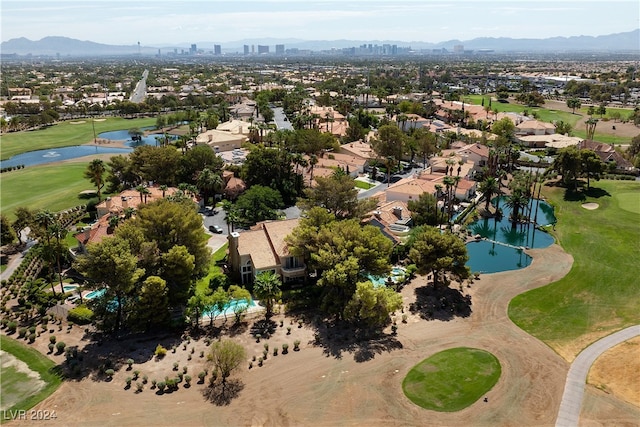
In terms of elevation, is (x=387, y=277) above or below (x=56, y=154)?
below

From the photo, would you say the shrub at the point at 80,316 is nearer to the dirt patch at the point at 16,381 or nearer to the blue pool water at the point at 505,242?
the dirt patch at the point at 16,381

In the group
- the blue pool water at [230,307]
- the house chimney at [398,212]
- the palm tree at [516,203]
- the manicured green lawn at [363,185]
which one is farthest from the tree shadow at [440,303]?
the manicured green lawn at [363,185]

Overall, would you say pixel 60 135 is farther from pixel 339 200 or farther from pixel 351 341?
pixel 351 341

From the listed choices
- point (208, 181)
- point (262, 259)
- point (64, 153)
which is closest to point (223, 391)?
point (262, 259)

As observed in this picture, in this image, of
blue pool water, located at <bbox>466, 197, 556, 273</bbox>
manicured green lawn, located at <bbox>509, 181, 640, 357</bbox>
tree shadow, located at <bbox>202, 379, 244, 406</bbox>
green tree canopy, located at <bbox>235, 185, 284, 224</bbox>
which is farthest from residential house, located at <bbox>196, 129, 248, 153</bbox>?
tree shadow, located at <bbox>202, 379, 244, 406</bbox>

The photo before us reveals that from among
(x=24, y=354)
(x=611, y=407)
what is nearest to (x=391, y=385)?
(x=611, y=407)

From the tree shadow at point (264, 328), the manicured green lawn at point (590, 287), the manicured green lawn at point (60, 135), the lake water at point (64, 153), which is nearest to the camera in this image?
the tree shadow at point (264, 328)

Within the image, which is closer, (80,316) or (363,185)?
(80,316)

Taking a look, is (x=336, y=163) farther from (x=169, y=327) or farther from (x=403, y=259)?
(x=169, y=327)
